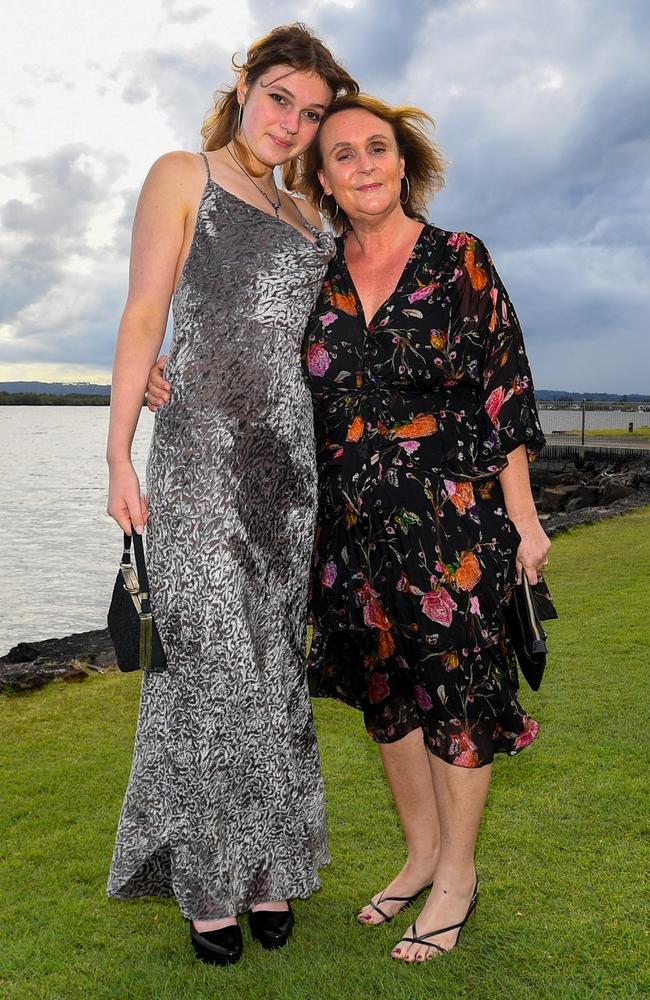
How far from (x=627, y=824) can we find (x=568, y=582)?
5354mm

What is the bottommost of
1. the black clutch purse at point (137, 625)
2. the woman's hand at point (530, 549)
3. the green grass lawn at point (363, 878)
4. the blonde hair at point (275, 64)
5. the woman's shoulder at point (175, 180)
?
the green grass lawn at point (363, 878)

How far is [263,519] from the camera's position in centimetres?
270

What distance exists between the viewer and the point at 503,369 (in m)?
2.65

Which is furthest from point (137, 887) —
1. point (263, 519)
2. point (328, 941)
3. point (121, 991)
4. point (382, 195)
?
point (382, 195)

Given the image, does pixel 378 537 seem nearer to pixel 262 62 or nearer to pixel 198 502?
pixel 198 502

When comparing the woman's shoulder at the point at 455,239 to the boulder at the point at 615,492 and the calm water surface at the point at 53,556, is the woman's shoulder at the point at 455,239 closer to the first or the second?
the calm water surface at the point at 53,556

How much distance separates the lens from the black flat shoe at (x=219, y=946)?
2787 millimetres

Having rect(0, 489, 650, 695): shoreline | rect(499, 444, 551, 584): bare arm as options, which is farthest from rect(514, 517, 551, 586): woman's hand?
rect(0, 489, 650, 695): shoreline

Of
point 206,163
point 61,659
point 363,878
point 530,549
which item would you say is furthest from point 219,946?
point 61,659

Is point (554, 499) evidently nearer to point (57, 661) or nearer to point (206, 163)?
point (57, 661)

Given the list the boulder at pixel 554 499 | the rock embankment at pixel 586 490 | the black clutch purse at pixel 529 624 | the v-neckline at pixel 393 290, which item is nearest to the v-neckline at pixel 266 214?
the v-neckline at pixel 393 290

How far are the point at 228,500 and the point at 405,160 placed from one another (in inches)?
48.2

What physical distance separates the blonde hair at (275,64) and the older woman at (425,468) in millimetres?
115

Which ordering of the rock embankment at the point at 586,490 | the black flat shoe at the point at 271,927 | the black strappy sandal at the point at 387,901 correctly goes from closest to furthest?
the black flat shoe at the point at 271,927 → the black strappy sandal at the point at 387,901 → the rock embankment at the point at 586,490
